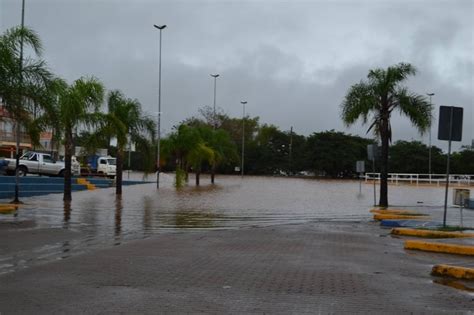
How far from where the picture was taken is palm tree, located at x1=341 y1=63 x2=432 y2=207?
79.0ft

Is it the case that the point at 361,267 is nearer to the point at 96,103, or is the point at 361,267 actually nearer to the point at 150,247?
the point at 150,247

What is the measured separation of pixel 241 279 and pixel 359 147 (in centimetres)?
8428

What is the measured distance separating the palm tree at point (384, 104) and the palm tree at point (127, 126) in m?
11.3

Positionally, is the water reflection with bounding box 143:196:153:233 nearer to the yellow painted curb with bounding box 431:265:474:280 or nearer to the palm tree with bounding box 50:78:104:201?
the palm tree with bounding box 50:78:104:201

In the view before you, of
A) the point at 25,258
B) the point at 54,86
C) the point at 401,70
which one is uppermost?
the point at 401,70

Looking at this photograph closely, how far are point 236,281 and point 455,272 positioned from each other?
3.27m

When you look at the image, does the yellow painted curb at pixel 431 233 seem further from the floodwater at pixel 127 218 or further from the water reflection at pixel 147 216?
the water reflection at pixel 147 216

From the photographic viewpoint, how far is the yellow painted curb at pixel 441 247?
1122cm

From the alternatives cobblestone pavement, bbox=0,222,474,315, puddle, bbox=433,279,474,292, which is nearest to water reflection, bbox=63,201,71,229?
cobblestone pavement, bbox=0,222,474,315

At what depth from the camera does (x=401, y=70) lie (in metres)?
24.1

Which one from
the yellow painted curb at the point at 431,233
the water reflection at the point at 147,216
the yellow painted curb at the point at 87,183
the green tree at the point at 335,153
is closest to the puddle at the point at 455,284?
the yellow painted curb at the point at 431,233

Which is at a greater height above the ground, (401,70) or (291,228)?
(401,70)

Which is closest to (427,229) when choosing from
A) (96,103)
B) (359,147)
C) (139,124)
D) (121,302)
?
(121,302)

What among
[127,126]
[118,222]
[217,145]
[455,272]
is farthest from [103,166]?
[455,272]
